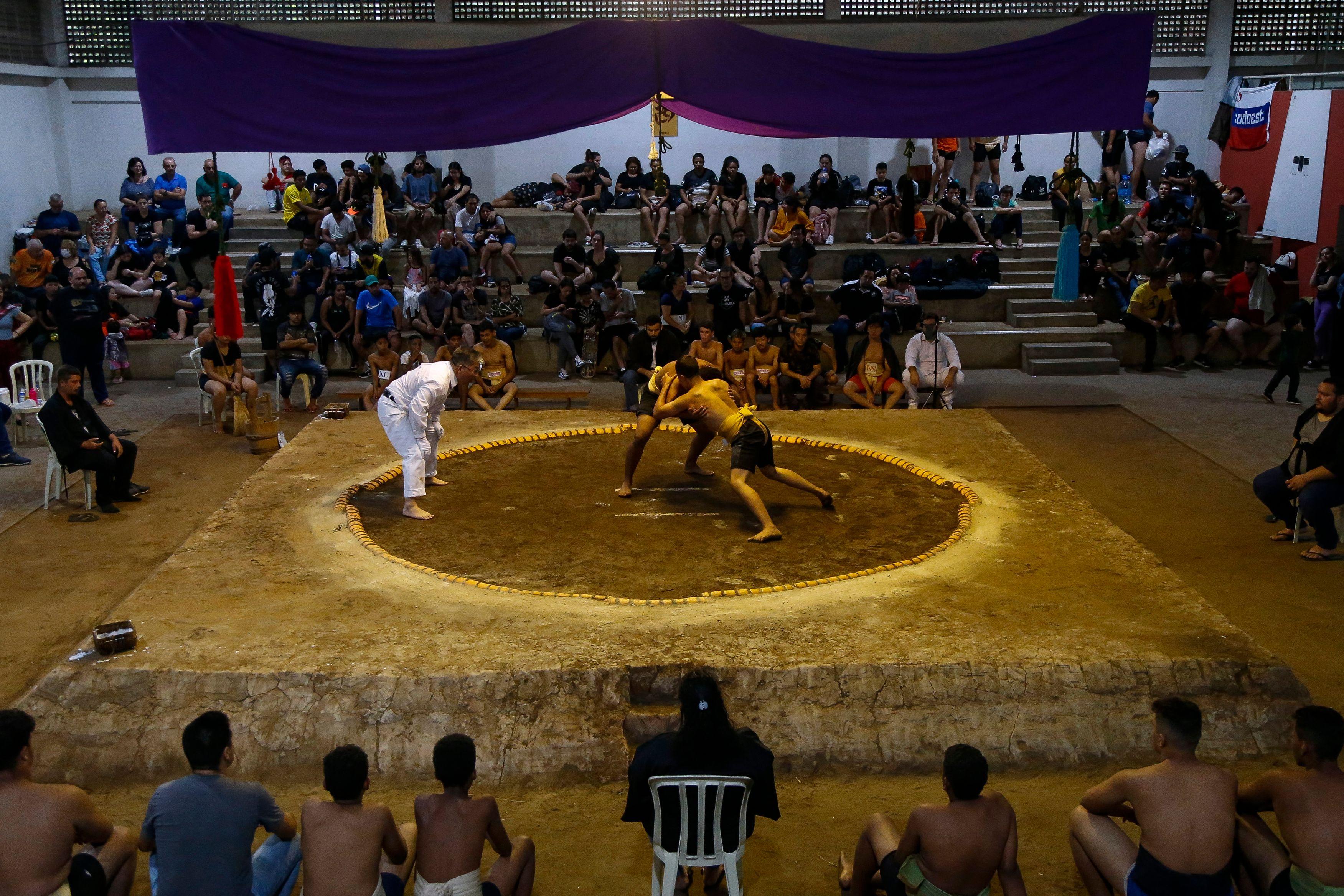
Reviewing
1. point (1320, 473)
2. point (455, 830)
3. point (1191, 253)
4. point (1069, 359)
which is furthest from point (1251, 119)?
point (455, 830)

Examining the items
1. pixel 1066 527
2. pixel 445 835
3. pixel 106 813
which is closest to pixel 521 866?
pixel 445 835

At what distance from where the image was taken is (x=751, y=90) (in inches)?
255

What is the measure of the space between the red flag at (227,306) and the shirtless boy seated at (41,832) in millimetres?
5835

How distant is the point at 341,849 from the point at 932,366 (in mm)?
6936

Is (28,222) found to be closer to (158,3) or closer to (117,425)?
(158,3)

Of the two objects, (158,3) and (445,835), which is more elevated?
(158,3)

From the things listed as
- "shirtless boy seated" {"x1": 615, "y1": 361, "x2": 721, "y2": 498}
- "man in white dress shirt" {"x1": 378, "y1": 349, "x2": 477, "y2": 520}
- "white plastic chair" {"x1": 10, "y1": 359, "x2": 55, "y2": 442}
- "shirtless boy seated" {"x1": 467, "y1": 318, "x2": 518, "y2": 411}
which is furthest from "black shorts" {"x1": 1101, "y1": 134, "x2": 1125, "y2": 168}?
"white plastic chair" {"x1": 10, "y1": 359, "x2": 55, "y2": 442}

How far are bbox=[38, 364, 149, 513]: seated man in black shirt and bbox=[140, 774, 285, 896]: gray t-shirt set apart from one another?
442 centimetres

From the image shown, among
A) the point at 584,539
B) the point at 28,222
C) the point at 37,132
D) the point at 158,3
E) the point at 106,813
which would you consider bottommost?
the point at 106,813

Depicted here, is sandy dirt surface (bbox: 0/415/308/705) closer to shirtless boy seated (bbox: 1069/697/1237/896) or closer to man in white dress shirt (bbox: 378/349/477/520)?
man in white dress shirt (bbox: 378/349/477/520)

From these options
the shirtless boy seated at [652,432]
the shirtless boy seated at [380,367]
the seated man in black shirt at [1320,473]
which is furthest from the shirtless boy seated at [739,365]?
the seated man in black shirt at [1320,473]

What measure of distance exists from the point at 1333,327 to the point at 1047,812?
7.86 m

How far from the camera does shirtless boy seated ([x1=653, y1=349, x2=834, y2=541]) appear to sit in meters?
5.79

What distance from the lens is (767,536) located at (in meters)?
5.73
